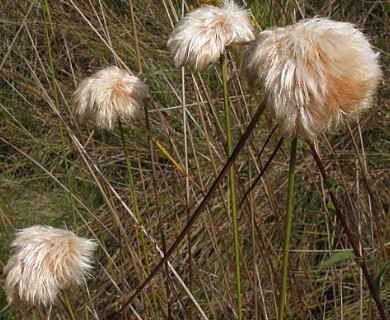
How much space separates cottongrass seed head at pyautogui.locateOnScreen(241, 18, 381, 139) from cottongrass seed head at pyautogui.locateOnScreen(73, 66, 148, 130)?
1.31 feet

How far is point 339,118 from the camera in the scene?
1.75ft

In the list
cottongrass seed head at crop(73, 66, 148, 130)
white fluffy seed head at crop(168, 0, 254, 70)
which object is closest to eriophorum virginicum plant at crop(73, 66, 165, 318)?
cottongrass seed head at crop(73, 66, 148, 130)

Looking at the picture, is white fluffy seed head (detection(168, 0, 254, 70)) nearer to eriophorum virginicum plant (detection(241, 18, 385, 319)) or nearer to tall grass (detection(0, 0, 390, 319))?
eriophorum virginicum plant (detection(241, 18, 385, 319))

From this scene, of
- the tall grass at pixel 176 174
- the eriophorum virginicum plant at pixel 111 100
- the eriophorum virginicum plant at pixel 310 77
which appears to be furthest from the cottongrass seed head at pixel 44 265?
the tall grass at pixel 176 174

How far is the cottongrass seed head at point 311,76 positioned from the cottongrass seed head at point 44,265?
313 mm

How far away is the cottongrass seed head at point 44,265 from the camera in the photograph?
2.36ft

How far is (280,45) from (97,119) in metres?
0.43

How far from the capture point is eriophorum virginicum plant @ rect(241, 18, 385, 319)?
0.51 meters

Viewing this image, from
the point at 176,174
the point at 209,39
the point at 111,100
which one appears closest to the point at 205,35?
the point at 209,39

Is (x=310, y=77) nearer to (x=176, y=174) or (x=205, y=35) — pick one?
(x=205, y=35)

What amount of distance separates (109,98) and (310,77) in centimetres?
45

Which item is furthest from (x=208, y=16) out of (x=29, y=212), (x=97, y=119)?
(x=29, y=212)

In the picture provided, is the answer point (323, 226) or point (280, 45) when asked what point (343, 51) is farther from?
point (323, 226)

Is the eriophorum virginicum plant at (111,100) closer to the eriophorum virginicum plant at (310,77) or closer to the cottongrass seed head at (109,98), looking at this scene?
the cottongrass seed head at (109,98)
